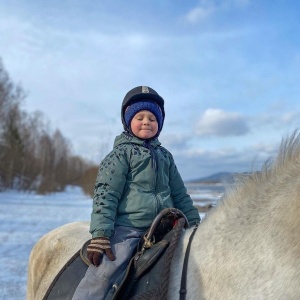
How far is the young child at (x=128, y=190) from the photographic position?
90.7 inches

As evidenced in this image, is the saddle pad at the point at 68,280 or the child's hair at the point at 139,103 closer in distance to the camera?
the saddle pad at the point at 68,280

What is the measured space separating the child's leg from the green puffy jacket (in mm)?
76

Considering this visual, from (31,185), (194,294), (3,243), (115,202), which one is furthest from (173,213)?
(31,185)

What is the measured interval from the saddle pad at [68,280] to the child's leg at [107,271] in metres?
0.14

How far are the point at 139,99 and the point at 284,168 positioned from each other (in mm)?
1057

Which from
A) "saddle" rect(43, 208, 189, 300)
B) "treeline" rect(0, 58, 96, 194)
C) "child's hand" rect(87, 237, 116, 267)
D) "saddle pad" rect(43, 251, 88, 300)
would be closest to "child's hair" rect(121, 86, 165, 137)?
"saddle" rect(43, 208, 189, 300)

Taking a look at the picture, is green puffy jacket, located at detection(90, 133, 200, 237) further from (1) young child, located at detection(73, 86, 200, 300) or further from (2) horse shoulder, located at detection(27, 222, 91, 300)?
(2) horse shoulder, located at detection(27, 222, 91, 300)

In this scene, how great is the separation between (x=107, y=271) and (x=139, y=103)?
103cm

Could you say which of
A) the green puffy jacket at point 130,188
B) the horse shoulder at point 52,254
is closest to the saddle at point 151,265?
the green puffy jacket at point 130,188

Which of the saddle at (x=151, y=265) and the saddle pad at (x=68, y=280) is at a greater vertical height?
the saddle at (x=151, y=265)

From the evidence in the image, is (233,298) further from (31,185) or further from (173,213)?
(31,185)

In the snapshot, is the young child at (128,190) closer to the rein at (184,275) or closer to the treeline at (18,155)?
the rein at (184,275)

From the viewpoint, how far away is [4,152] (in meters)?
37.5

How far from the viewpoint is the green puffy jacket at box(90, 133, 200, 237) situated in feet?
7.83
